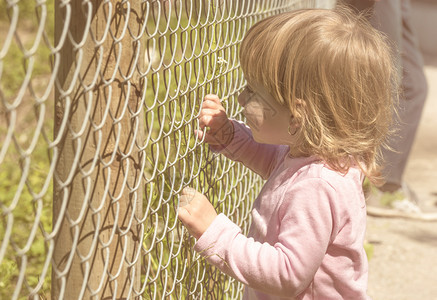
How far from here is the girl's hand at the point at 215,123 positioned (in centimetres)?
253

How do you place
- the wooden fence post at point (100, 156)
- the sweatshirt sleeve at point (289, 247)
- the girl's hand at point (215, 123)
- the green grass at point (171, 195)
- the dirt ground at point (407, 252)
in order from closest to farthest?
1. the wooden fence post at point (100, 156)
2. the sweatshirt sleeve at point (289, 247)
3. the green grass at point (171, 195)
4. the girl's hand at point (215, 123)
5. the dirt ground at point (407, 252)

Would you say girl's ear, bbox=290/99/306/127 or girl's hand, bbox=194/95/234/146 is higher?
girl's ear, bbox=290/99/306/127

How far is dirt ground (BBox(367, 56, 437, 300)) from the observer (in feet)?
14.4

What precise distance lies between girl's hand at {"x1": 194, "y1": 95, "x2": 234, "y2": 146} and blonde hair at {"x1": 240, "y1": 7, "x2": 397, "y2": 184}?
1.03ft

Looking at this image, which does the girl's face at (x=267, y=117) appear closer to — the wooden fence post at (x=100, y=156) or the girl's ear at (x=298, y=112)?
the girl's ear at (x=298, y=112)

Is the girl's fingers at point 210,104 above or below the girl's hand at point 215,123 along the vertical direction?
above

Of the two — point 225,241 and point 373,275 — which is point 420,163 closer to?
point 373,275

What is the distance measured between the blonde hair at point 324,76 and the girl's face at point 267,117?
0.02 metres

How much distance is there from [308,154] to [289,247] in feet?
1.00

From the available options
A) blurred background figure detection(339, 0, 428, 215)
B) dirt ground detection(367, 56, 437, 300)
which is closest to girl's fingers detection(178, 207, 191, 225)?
dirt ground detection(367, 56, 437, 300)

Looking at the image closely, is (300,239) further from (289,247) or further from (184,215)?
Result: (184,215)

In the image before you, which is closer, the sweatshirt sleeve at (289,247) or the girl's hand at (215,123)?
the sweatshirt sleeve at (289,247)

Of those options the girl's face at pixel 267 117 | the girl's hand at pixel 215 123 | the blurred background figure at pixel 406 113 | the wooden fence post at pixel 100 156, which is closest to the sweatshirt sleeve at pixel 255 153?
the girl's hand at pixel 215 123

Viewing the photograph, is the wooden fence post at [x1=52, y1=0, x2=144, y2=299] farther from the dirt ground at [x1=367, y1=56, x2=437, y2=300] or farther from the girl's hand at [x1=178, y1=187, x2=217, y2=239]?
the dirt ground at [x1=367, y1=56, x2=437, y2=300]
